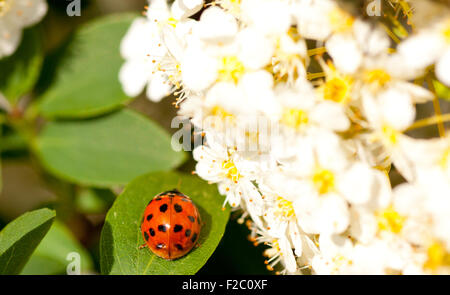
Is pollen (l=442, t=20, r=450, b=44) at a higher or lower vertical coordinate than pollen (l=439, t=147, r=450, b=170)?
higher

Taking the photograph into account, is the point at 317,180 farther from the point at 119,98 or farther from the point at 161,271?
the point at 119,98

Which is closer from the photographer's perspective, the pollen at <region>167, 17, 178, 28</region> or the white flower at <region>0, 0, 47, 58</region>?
the pollen at <region>167, 17, 178, 28</region>

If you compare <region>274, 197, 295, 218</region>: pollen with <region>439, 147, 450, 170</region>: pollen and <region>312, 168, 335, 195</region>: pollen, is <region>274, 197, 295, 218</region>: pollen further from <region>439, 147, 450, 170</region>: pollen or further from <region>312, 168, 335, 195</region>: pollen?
<region>439, 147, 450, 170</region>: pollen

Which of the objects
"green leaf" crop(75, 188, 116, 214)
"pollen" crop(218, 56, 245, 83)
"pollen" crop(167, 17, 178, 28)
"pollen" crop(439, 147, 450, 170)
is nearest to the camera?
"pollen" crop(439, 147, 450, 170)

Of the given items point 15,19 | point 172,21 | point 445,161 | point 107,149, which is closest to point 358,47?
point 445,161

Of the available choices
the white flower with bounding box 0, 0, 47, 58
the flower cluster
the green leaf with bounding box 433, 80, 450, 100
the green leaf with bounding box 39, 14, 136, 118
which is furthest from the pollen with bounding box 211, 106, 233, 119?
the white flower with bounding box 0, 0, 47, 58

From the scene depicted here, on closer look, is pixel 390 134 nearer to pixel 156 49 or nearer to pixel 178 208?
pixel 178 208

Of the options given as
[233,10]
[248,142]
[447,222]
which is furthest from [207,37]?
[447,222]
